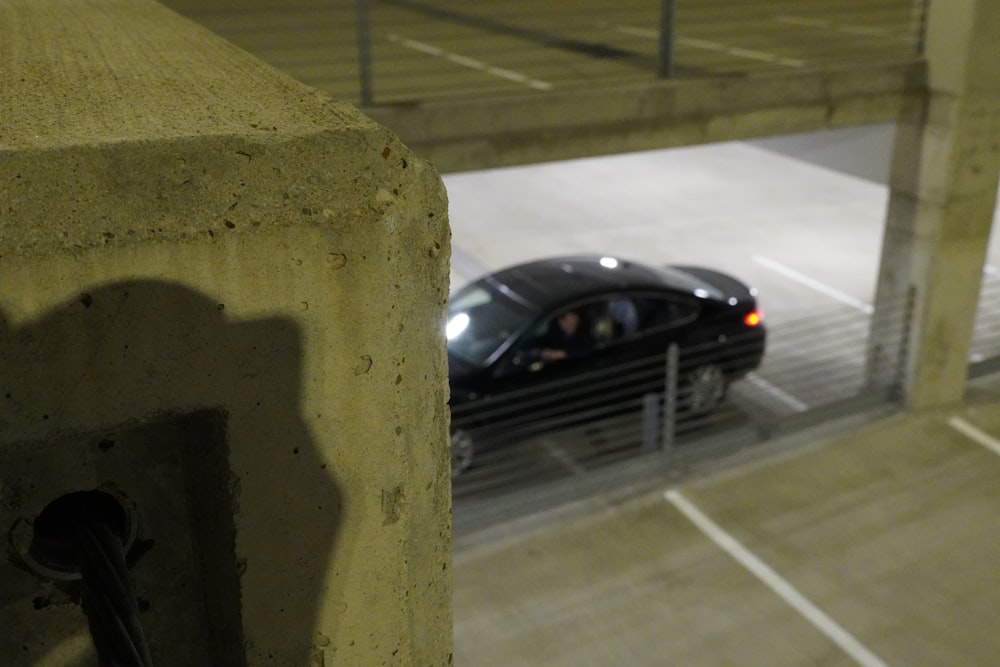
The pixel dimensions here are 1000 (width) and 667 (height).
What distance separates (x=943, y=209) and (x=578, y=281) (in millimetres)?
2898

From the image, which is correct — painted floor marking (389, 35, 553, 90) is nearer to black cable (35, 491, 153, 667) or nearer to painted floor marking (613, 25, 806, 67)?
painted floor marking (613, 25, 806, 67)

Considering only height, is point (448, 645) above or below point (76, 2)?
below

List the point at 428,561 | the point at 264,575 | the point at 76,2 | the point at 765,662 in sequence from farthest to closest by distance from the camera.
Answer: the point at 765,662 < the point at 76,2 < the point at 428,561 < the point at 264,575

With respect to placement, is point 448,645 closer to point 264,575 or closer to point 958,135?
point 264,575

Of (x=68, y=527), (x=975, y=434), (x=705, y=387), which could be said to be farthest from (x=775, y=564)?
(x=68, y=527)

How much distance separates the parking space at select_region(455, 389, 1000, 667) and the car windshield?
51.6 inches

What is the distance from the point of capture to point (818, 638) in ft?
19.0

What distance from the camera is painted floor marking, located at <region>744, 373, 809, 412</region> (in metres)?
8.83

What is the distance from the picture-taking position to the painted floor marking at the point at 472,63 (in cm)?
700

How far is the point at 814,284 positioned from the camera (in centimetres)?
1237

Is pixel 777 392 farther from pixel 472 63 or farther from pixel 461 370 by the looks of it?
pixel 472 63

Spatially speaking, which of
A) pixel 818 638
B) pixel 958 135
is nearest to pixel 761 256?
pixel 958 135

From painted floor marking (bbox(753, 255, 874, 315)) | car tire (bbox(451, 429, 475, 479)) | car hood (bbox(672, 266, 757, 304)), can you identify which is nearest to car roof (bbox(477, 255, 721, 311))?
car hood (bbox(672, 266, 757, 304))

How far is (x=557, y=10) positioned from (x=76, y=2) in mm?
8676
